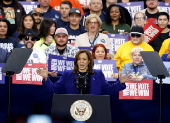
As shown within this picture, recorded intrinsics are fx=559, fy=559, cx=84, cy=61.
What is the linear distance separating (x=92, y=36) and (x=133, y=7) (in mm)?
2559

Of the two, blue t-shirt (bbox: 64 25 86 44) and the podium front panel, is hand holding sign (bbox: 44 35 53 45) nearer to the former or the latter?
blue t-shirt (bbox: 64 25 86 44)

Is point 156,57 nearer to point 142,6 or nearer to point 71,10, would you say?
point 71,10

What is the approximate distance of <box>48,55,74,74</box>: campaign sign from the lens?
9.02 metres

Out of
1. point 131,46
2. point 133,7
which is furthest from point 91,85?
point 133,7

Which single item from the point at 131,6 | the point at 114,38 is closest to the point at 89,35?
the point at 114,38

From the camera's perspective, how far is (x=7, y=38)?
440 inches

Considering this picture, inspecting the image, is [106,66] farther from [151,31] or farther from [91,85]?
[151,31]

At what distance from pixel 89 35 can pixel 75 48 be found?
3.97 ft

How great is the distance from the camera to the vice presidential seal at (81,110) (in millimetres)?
6973

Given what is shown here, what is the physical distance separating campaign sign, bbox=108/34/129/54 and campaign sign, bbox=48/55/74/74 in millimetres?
2326

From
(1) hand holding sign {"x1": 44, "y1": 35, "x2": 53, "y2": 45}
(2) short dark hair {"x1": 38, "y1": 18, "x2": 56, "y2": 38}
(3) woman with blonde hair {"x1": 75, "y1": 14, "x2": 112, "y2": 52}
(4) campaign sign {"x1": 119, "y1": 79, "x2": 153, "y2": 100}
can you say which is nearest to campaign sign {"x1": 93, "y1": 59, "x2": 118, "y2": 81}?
(4) campaign sign {"x1": 119, "y1": 79, "x2": 153, "y2": 100}

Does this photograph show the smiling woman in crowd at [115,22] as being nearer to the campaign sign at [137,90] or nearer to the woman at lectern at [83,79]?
the campaign sign at [137,90]

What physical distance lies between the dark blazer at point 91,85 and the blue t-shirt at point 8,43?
3.08 m

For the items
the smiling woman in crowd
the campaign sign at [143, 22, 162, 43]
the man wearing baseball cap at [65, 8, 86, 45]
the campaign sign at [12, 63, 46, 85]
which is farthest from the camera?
the smiling woman in crowd
